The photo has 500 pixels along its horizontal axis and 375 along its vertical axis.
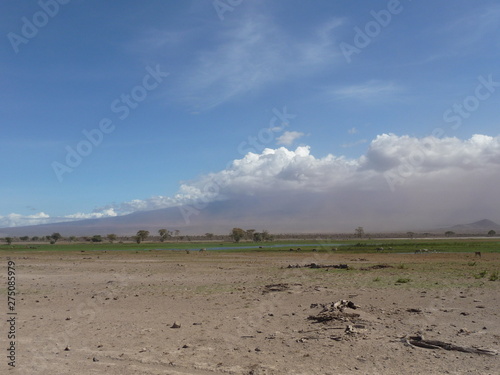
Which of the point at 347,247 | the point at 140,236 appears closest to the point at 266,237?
the point at 140,236

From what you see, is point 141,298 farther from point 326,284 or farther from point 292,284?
point 326,284

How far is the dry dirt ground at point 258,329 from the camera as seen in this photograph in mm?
9125

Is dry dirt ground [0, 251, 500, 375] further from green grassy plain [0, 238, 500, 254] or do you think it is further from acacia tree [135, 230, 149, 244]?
acacia tree [135, 230, 149, 244]

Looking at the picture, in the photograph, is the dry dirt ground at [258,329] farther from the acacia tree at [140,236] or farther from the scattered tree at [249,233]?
the scattered tree at [249,233]

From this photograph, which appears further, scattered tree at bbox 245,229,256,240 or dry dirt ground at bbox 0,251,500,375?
scattered tree at bbox 245,229,256,240

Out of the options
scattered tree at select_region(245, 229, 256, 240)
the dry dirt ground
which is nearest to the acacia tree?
scattered tree at select_region(245, 229, 256, 240)

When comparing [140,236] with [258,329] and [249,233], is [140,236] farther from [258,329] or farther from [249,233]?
[258,329]

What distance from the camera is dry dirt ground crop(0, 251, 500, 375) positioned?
912 cm

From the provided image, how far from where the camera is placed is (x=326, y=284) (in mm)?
21141

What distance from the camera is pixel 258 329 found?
12.3 metres

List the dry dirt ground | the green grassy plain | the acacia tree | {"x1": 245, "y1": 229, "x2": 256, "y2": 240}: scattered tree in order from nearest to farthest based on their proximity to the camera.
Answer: the dry dirt ground
the green grassy plain
the acacia tree
{"x1": 245, "y1": 229, "x2": 256, "y2": 240}: scattered tree

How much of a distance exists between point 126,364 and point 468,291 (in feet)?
46.3

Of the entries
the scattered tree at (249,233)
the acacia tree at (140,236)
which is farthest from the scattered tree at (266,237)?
the acacia tree at (140,236)

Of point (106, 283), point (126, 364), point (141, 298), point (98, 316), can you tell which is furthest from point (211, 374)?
point (106, 283)
